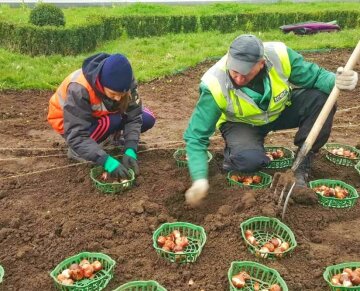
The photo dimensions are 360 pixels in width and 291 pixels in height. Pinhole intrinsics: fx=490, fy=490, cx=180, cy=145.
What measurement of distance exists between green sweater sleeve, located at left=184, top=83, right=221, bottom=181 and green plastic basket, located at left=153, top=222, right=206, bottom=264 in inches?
15.8

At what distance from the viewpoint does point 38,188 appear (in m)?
3.86

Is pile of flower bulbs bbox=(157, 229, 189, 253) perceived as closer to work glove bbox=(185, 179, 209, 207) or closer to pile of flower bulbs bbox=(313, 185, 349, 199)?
work glove bbox=(185, 179, 209, 207)

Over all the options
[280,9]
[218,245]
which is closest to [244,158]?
[218,245]

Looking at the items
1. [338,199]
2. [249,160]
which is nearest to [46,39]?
[249,160]

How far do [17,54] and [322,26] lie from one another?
6.13 m

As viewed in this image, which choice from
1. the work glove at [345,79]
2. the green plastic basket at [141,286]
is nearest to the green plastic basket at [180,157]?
the work glove at [345,79]

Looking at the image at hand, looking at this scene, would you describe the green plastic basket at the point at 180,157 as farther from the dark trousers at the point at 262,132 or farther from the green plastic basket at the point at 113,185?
the green plastic basket at the point at 113,185

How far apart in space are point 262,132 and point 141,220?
131 centimetres

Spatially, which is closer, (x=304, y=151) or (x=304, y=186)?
(x=304, y=151)

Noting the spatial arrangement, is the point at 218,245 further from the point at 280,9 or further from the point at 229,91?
the point at 280,9

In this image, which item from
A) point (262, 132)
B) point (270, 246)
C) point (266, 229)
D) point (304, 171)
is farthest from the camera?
point (262, 132)

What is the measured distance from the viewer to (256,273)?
285cm

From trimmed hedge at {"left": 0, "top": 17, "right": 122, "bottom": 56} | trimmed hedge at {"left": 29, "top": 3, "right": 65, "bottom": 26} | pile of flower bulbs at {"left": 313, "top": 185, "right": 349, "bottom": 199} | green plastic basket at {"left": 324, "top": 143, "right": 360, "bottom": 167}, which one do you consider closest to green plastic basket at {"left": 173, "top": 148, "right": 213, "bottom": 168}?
pile of flower bulbs at {"left": 313, "top": 185, "right": 349, "bottom": 199}

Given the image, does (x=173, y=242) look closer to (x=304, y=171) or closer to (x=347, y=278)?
(x=347, y=278)
